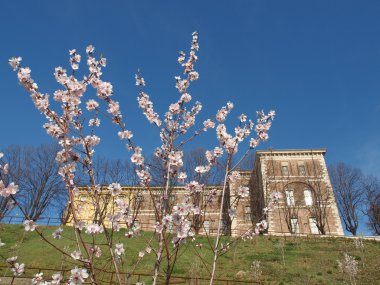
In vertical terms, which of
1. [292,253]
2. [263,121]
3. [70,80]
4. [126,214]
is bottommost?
[126,214]

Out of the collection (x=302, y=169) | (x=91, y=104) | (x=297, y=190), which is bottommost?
(x=91, y=104)

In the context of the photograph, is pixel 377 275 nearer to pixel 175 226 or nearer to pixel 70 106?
pixel 175 226

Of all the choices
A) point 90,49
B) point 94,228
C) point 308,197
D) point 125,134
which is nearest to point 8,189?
point 94,228

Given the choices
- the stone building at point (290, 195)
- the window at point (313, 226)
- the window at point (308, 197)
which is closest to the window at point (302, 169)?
the stone building at point (290, 195)

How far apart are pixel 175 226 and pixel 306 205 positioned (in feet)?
127

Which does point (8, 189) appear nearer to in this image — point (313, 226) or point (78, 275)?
point (78, 275)

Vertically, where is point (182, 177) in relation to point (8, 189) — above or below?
above

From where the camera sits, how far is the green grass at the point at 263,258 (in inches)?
680

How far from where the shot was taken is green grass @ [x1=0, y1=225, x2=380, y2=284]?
17266 mm

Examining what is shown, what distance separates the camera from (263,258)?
21.1m

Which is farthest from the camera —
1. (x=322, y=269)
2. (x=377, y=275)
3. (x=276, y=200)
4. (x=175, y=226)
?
(x=322, y=269)

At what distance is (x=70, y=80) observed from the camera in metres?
3.98

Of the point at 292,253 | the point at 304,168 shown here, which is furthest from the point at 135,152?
the point at 304,168

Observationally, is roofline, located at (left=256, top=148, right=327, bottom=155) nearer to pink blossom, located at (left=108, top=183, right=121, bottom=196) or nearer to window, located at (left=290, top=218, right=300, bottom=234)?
window, located at (left=290, top=218, right=300, bottom=234)
